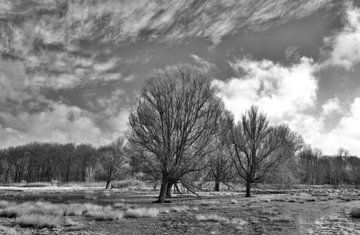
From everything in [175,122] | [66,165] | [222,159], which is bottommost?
[66,165]

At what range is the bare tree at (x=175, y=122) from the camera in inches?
781

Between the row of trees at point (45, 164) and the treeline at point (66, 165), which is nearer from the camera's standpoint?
the treeline at point (66, 165)

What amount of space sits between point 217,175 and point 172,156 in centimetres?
2129

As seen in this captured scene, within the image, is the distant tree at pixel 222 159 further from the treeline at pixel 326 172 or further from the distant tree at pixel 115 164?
the treeline at pixel 326 172

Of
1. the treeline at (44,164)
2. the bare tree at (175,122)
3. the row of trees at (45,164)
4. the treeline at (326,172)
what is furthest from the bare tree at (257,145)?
the treeline at (44,164)

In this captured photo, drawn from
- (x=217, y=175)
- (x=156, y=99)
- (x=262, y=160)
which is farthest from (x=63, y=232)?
(x=217, y=175)

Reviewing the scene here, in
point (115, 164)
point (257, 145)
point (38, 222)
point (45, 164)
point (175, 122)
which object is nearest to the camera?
point (38, 222)

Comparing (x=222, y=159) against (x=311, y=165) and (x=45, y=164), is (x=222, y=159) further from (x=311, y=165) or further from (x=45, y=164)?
(x=45, y=164)

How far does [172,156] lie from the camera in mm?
19812

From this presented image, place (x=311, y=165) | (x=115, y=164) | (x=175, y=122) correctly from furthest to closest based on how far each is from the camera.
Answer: (x=311, y=165), (x=115, y=164), (x=175, y=122)

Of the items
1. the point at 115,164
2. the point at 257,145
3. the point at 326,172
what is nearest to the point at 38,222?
the point at 257,145

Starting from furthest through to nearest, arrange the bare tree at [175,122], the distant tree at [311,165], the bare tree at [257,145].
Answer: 1. the distant tree at [311,165]
2. the bare tree at [257,145]
3. the bare tree at [175,122]

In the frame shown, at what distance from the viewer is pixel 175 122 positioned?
20.1 meters

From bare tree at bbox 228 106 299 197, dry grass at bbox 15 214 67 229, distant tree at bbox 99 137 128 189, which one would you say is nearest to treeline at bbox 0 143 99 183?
distant tree at bbox 99 137 128 189
